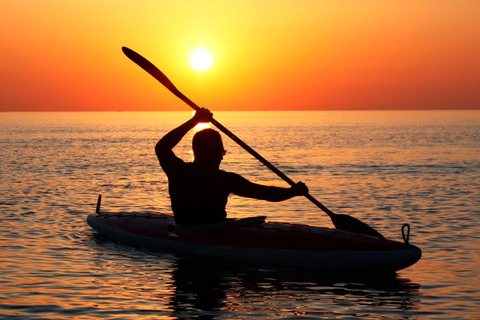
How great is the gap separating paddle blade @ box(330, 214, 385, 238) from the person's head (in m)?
2.32

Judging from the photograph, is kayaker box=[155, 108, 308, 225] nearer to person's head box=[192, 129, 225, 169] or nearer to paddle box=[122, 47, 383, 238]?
person's head box=[192, 129, 225, 169]

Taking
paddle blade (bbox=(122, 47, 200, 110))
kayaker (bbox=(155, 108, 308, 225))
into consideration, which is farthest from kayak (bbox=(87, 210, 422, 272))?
paddle blade (bbox=(122, 47, 200, 110))

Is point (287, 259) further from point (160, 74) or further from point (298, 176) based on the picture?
point (298, 176)

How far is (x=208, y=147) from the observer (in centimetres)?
975

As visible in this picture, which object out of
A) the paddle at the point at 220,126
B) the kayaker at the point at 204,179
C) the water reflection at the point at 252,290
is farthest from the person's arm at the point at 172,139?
the water reflection at the point at 252,290

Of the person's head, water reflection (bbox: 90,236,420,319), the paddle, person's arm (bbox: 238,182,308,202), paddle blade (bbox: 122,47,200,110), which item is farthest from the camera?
paddle blade (bbox: 122,47,200,110)

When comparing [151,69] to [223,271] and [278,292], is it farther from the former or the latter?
[278,292]

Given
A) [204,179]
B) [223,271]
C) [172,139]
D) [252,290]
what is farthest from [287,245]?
[172,139]

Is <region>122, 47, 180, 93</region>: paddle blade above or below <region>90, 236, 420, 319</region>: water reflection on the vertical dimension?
above

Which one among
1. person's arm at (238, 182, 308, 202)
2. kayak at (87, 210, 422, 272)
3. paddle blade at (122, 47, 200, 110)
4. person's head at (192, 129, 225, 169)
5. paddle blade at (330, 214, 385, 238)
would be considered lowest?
kayak at (87, 210, 422, 272)

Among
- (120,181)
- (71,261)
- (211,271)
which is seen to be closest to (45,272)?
(71,261)

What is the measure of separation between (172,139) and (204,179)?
788 mm

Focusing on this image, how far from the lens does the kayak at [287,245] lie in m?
9.54

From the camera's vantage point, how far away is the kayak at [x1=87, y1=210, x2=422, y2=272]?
9.54 meters
